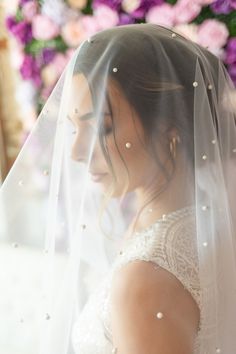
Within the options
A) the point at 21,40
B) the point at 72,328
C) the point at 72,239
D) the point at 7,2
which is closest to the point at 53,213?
the point at 72,239

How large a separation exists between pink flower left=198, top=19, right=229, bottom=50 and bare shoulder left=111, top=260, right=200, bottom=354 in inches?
21.9

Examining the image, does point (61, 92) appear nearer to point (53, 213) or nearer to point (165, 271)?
point (53, 213)

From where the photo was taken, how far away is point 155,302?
24.7 inches

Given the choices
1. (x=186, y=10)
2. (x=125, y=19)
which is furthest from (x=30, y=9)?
(x=186, y=10)

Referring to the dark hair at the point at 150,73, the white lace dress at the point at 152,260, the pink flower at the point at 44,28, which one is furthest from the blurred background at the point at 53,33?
the white lace dress at the point at 152,260

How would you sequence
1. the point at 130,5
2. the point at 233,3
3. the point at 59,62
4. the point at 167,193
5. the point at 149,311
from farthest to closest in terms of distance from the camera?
the point at 59,62 < the point at 130,5 < the point at 233,3 < the point at 167,193 < the point at 149,311

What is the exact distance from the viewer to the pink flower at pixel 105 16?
43.6 inches

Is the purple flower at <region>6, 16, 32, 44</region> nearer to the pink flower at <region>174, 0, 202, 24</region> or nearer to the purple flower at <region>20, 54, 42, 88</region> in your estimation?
the purple flower at <region>20, 54, 42, 88</region>

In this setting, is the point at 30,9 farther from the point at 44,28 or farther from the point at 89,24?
the point at 89,24

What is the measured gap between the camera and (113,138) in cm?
70

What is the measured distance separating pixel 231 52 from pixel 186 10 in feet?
0.43

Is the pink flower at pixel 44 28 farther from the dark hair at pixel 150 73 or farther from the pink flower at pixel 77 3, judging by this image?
the dark hair at pixel 150 73

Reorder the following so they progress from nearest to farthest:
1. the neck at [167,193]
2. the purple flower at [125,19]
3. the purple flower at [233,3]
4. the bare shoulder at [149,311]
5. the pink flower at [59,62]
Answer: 1. the bare shoulder at [149,311]
2. the neck at [167,193]
3. the purple flower at [233,3]
4. the purple flower at [125,19]
5. the pink flower at [59,62]

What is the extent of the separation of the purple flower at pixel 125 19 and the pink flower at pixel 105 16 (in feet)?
0.03
